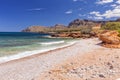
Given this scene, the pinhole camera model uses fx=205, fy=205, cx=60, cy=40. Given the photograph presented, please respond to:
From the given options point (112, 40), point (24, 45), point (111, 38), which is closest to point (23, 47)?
point (24, 45)

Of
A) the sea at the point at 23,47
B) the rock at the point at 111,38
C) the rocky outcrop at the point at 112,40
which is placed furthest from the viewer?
the rock at the point at 111,38

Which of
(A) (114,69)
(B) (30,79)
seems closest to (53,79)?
(B) (30,79)

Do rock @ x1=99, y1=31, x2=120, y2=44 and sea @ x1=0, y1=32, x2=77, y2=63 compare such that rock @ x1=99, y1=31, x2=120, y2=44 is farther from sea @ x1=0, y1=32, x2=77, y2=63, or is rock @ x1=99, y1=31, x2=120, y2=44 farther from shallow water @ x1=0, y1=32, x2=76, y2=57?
shallow water @ x1=0, y1=32, x2=76, y2=57

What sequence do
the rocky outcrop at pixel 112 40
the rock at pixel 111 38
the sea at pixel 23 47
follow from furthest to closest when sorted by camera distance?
the rock at pixel 111 38, the rocky outcrop at pixel 112 40, the sea at pixel 23 47

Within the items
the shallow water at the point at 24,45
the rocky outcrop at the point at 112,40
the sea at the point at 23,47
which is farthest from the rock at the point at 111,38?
the shallow water at the point at 24,45

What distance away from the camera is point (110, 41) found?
27.5 metres

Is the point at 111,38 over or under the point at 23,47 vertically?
over

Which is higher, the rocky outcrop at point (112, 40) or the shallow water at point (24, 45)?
the rocky outcrop at point (112, 40)

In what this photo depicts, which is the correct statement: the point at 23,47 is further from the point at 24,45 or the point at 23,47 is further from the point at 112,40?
the point at 112,40

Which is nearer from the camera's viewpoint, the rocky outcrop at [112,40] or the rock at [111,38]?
the rocky outcrop at [112,40]

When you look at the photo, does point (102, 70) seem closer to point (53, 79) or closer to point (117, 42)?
point (53, 79)

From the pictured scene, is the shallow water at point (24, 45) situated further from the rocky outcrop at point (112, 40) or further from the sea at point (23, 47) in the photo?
the rocky outcrop at point (112, 40)

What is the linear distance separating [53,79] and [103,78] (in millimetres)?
2293

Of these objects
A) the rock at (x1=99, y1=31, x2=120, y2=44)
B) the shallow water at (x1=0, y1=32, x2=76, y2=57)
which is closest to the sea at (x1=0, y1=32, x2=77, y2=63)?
the shallow water at (x1=0, y1=32, x2=76, y2=57)
